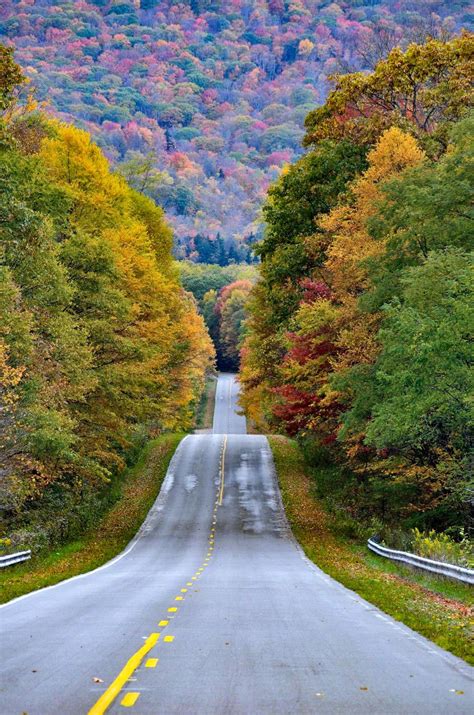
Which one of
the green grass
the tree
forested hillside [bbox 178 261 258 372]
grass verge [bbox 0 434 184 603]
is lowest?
grass verge [bbox 0 434 184 603]

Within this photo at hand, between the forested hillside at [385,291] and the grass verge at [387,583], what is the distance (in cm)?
188

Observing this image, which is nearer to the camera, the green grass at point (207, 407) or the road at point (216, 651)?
the road at point (216, 651)

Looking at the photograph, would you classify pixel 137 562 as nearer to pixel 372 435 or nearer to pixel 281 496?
pixel 372 435

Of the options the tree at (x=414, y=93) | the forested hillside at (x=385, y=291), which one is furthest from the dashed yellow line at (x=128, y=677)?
the tree at (x=414, y=93)

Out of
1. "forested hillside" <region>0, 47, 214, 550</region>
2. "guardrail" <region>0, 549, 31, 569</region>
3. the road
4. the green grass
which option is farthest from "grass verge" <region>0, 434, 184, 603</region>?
the green grass

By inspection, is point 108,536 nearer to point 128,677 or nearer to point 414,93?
point 414,93

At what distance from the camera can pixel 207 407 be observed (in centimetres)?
12419

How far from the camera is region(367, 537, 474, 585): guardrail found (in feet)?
65.4

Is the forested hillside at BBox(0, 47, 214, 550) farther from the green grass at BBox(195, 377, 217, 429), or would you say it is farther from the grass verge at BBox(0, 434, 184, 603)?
the green grass at BBox(195, 377, 217, 429)

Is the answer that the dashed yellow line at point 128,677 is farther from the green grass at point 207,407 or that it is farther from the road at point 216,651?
the green grass at point 207,407

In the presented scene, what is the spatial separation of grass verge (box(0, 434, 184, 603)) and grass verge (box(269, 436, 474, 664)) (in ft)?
23.0

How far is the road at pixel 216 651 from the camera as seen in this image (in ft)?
29.5

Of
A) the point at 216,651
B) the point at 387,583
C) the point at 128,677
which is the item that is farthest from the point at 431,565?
the point at 128,677

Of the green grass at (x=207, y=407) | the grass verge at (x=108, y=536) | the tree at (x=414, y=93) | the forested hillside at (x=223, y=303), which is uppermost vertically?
the forested hillside at (x=223, y=303)
